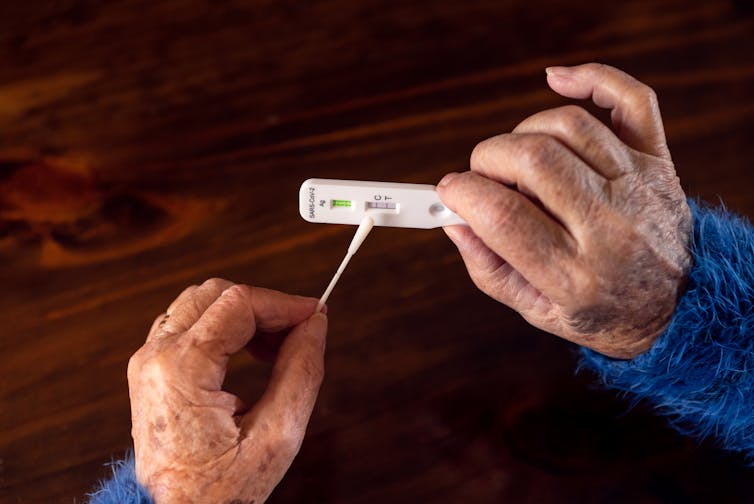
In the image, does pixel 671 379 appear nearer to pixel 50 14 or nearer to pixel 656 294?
pixel 656 294

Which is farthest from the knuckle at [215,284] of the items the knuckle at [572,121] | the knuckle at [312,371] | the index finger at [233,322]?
the knuckle at [572,121]

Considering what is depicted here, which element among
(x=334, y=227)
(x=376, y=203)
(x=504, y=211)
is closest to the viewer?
(x=504, y=211)

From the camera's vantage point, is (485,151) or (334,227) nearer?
(485,151)

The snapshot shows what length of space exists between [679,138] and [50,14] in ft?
3.22

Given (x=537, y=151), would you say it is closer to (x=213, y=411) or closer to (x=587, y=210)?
(x=587, y=210)

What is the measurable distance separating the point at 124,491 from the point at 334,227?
1.42 ft

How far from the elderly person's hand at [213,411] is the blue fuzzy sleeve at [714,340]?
41cm

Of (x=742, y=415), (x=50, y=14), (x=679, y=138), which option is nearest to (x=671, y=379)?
(x=742, y=415)

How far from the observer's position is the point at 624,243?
756mm

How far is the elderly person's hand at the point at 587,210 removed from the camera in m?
0.74

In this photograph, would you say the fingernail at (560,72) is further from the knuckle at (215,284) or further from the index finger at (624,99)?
the knuckle at (215,284)

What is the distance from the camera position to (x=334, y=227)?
1.02 metres

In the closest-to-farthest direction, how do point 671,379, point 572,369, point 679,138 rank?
point 671,379 → point 572,369 → point 679,138

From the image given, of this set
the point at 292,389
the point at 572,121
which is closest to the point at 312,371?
the point at 292,389
